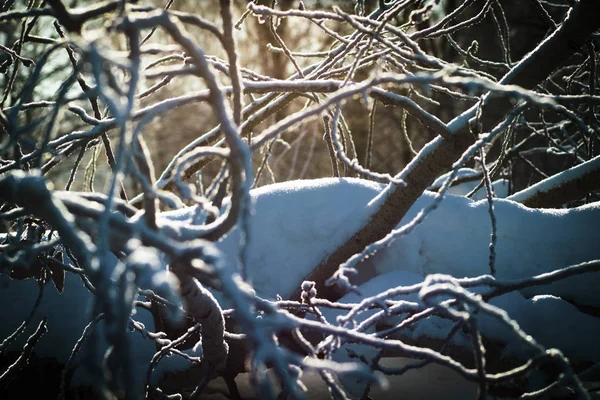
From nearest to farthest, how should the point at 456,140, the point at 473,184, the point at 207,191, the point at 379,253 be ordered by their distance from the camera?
the point at 207,191 → the point at 456,140 → the point at 379,253 → the point at 473,184

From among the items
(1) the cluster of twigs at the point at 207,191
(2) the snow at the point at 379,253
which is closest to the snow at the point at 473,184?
(2) the snow at the point at 379,253

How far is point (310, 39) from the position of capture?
9422mm

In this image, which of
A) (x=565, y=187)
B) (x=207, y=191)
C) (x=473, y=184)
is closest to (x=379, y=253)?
(x=565, y=187)

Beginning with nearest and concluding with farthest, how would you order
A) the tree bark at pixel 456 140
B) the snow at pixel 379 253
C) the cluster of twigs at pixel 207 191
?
the cluster of twigs at pixel 207 191 < the tree bark at pixel 456 140 < the snow at pixel 379 253

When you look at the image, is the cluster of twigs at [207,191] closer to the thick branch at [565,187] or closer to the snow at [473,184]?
the thick branch at [565,187]

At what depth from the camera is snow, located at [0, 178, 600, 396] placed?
165 cm

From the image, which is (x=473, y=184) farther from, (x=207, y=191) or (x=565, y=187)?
(x=207, y=191)

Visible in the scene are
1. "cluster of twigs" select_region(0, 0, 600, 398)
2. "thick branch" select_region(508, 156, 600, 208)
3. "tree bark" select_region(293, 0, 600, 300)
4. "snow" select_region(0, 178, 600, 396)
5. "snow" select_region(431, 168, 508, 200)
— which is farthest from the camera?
"snow" select_region(431, 168, 508, 200)

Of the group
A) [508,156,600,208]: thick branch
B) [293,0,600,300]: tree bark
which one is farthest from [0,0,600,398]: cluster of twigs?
[508,156,600,208]: thick branch

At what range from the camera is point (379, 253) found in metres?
1.82

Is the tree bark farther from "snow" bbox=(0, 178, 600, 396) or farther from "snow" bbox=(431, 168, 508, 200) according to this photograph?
"snow" bbox=(431, 168, 508, 200)

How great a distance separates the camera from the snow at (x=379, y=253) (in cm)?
165

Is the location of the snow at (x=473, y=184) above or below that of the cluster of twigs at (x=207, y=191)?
above

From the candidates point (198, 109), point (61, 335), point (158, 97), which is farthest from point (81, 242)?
point (198, 109)
